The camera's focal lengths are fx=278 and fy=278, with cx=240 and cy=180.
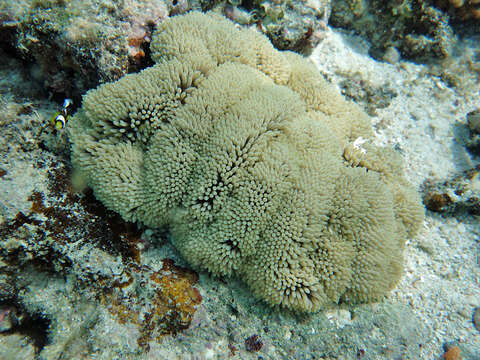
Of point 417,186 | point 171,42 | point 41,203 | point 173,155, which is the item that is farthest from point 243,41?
point 417,186

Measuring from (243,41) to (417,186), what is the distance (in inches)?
142

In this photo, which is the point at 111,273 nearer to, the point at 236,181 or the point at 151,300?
the point at 151,300

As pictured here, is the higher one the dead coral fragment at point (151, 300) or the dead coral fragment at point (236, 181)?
the dead coral fragment at point (236, 181)

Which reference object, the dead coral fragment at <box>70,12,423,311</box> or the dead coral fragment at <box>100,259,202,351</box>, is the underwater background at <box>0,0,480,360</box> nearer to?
the dead coral fragment at <box>100,259,202,351</box>

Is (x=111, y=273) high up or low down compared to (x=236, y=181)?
down

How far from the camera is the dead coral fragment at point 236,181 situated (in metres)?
3.15

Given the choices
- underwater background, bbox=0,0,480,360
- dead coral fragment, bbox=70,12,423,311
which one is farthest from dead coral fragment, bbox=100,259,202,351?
dead coral fragment, bbox=70,12,423,311

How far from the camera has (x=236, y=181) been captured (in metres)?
3.15

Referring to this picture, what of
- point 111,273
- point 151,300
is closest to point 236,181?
point 151,300

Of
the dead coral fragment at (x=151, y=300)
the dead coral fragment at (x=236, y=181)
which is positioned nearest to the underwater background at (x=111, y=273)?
the dead coral fragment at (x=151, y=300)

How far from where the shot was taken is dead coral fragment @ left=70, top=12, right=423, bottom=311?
3146mm

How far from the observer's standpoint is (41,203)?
317 centimetres

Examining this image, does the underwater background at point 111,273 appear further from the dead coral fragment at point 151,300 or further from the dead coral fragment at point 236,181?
the dead coral fragment at point 236,181

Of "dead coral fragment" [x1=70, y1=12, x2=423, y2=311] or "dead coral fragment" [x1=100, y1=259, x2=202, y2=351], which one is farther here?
"dead coral fragment" [x1=70, y1=12, x2=423, y2=311]
